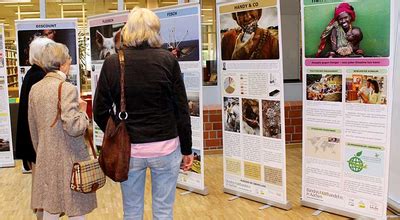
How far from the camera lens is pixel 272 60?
3891 millimetres

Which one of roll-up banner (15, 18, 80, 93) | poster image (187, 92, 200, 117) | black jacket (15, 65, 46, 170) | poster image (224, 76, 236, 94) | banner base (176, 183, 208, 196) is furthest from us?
roll-up banner (15, 18, 80, 93)

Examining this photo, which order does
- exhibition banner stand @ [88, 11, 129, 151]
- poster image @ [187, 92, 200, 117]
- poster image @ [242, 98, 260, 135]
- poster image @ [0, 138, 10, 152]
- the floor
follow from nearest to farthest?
the floor
poster image @ [242, 98, 260, 135]
poster image @ [187, 92, 200, 117]
exhibition banner stand @ [88, 11, 129, 151]
poster image @ [0, 138, 10, 152]

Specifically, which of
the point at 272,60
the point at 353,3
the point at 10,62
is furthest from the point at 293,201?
the point at 10,62

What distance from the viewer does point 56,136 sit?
2.57m

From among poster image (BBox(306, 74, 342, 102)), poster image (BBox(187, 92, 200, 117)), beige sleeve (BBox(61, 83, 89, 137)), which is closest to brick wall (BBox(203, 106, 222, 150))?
poster image (BBox(187, 92, 200, 117))

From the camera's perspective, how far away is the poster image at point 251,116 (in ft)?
13.4

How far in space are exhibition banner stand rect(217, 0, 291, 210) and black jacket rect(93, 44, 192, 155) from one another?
176 cm

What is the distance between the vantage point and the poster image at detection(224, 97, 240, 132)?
14.1 feet

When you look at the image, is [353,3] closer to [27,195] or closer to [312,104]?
[312,104]

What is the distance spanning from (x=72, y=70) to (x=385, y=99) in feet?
12.0

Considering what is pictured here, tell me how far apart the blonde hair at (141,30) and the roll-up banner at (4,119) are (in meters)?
4.10

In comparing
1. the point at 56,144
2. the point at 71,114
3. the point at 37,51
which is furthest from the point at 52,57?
the point at 56,144

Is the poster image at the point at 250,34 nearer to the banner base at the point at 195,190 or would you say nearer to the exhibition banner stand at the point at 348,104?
the exhibition banner stand at the point at 348,104

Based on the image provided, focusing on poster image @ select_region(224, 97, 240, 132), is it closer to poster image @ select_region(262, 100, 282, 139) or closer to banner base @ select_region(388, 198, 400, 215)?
poster image @ select_region(262, 100, 282, 139)
